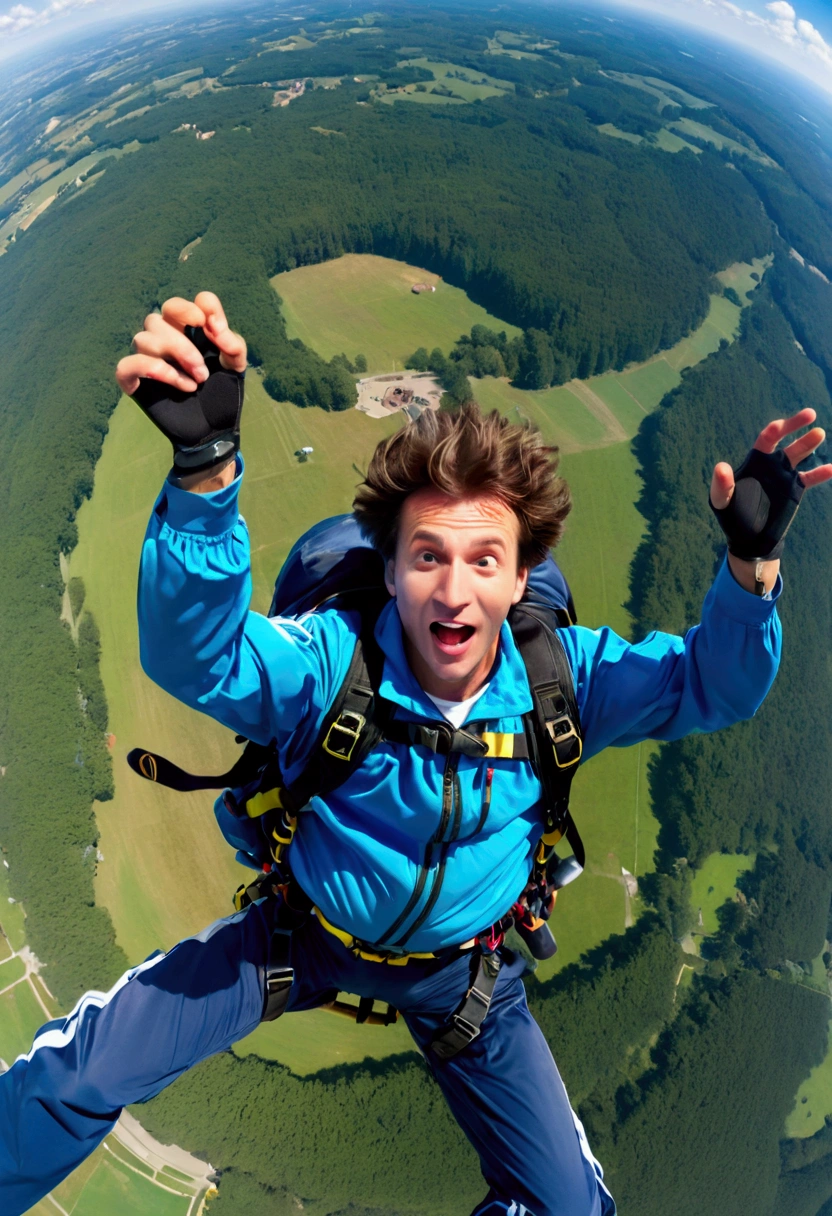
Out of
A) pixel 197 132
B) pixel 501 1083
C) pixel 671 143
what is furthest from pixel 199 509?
pixel 671 143

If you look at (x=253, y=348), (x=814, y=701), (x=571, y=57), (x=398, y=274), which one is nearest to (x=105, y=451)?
(x=253, y=348)

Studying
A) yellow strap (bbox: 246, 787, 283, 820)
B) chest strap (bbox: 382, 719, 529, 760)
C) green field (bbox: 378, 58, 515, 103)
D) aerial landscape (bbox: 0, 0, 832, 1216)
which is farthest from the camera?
green field (bbox: 378, 58, 515, 103)

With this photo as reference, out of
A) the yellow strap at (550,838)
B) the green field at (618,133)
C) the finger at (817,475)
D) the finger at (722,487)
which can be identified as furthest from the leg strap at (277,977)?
the green field at (618,133)

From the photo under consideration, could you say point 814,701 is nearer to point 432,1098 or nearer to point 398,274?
point 432,1098

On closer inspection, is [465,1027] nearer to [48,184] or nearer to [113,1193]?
[113,1193]

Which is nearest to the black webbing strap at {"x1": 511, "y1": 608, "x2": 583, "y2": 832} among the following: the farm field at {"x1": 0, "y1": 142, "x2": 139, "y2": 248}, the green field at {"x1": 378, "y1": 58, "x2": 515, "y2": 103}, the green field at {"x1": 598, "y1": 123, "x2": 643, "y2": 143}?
the farm field at {"x1": 0, "y1": 142, "x2": 139, "y2": 248}

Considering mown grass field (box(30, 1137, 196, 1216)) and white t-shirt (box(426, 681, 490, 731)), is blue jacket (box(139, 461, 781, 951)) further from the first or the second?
mown grass field (box(30, 1137, 196, 1216))
